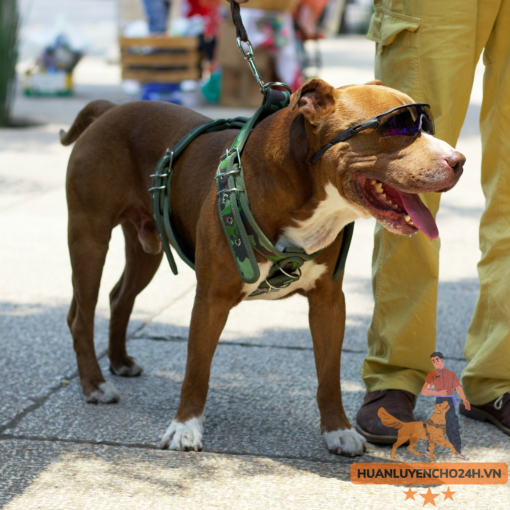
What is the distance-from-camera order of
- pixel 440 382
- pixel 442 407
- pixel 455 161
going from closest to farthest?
pixel 455 161
pixel 440 382
pixel 442 407

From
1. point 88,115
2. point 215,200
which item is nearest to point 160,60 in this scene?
point 88,115

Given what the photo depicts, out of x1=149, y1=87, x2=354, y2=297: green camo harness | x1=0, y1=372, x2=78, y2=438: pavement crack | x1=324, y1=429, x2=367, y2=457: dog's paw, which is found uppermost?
x1=149, y1=87, x2=354, y2=297: green camo harness

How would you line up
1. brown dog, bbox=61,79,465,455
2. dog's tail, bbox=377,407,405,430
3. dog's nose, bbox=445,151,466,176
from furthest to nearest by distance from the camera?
dog's tail, bbox=377,407,405,430
brown dog, bbox=61,79,465,455
dog's nose, bbox=445,151,466,176

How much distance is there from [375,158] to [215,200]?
0.70 meters

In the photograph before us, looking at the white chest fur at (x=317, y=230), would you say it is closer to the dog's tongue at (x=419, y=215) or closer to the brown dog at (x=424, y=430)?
the dog's tongue at (x=419, y=215)

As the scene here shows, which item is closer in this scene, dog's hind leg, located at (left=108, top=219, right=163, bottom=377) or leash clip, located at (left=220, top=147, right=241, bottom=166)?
leash clip, located at (left=220, top=147, right=241, bottom=166)

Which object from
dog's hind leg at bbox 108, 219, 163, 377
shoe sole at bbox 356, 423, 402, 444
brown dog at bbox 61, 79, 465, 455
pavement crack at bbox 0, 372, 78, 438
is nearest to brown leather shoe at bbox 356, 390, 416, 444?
shoe sole at bbox 356, 423, 402, 444

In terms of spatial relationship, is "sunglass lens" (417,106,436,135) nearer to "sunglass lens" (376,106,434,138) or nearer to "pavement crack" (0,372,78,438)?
"sunglass lens" (376,106,434,138)

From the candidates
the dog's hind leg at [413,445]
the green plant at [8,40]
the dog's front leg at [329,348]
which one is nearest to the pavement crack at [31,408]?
the dog's front leg at [329,348]

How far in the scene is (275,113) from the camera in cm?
296

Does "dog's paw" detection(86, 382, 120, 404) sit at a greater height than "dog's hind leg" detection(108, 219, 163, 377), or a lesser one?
lesser

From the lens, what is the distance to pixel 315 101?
261 centimetres

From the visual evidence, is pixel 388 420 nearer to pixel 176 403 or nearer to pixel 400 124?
pixel 176 403

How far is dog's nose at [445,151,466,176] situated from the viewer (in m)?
2.45
